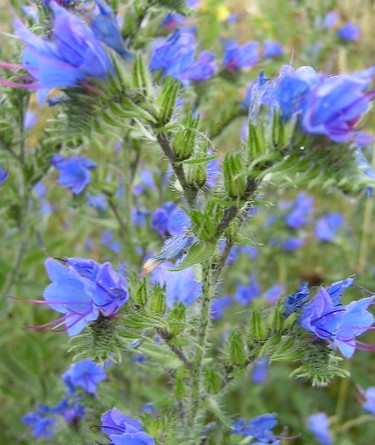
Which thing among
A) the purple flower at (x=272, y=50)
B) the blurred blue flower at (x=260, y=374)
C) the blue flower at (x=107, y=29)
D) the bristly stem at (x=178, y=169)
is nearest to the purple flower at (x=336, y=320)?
the bristly stem at (x=178, y=169)

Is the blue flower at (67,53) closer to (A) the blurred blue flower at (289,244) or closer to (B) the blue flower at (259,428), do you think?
(B) the blue flower at (259,428)

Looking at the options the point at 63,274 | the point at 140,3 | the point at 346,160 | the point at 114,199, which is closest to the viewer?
the point at 346,160

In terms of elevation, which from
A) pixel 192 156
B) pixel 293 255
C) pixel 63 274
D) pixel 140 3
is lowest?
pixel 293 255

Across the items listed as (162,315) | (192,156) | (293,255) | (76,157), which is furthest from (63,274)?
(293,255)

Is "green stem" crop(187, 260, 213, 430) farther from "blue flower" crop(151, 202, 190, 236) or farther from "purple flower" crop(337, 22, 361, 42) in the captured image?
"purple flower" crop(337, 22, 361, 42)

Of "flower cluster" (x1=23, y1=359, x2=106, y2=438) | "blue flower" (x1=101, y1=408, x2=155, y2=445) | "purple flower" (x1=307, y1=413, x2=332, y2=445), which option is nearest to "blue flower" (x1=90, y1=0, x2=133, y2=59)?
"blue flower" (x1=101, y1=408, x2=155, y2=445)

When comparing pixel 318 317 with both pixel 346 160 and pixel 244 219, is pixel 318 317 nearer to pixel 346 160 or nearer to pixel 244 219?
pixel 244 219
